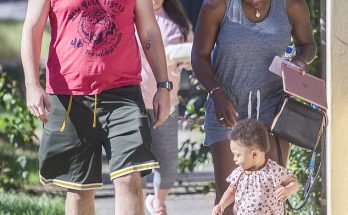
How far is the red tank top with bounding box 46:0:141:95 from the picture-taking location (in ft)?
18.8

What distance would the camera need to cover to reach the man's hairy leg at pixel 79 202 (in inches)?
232

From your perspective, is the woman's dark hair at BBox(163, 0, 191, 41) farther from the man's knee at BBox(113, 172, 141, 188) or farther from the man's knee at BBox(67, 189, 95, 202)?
the man's knee at BBox(113, 172, 141, 188)

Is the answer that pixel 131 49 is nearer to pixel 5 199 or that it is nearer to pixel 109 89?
pixel 109 89

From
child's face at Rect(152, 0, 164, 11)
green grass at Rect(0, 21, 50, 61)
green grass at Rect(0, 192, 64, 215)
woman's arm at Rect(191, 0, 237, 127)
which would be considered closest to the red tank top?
woman's arm at Rect(191, 0, 237, 127)

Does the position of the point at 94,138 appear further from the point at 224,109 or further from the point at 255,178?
the point at 255,178

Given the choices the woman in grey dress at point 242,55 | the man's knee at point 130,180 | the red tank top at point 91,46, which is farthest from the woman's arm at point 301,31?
the man's knee at point 130,180

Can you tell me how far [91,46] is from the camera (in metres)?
5.71

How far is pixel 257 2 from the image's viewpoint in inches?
234

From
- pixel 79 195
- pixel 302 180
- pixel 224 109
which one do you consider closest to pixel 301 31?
pixel 224 109

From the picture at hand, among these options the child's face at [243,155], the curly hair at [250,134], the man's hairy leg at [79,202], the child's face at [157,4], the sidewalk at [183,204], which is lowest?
the sidewalk at [183,204]

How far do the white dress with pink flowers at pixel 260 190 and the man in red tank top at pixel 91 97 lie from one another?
473 mm

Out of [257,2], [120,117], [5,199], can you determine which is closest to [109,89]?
[120,117]

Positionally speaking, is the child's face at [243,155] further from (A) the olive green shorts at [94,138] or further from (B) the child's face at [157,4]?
(B) the child's face at [157,4]

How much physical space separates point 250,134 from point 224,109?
0.78 feet
